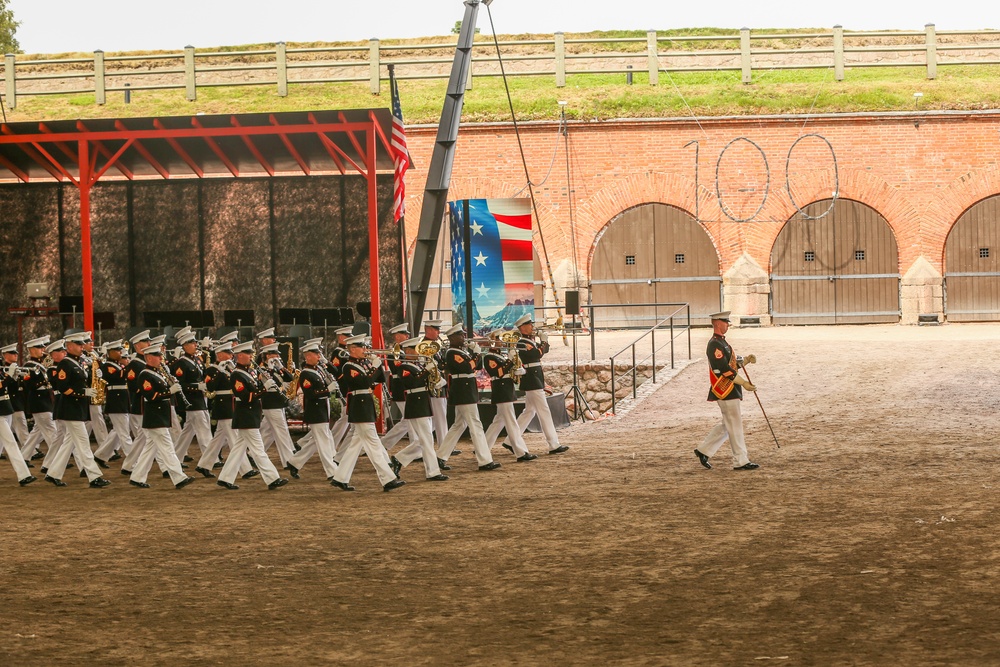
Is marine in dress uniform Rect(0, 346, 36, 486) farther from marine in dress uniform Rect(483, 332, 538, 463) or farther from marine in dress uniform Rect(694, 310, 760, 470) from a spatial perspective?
marine in dress uniform Rect(694, 310, 760, 470)

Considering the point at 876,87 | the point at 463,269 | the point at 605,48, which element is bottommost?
the point at 463,269

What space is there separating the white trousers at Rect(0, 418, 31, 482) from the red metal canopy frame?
4159 millimetres

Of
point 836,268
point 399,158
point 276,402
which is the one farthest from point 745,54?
point 276,402

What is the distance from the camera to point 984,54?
32.9m

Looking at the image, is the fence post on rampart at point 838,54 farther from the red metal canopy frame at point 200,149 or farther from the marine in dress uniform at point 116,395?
the marine in dress uniform at point 116,395

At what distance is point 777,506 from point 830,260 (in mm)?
19212

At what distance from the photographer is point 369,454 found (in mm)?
13453

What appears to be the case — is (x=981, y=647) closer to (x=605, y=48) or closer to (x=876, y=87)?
(x=876, y=87)

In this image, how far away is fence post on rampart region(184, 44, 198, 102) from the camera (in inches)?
1303

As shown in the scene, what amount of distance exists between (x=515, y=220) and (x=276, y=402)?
6.17m

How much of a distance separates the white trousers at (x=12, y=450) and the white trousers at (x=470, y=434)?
196 inches

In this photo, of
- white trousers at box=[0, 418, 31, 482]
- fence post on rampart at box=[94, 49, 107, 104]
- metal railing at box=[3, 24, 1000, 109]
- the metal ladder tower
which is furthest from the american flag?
fence post on rampart at box=[94, 49, 107, 104]

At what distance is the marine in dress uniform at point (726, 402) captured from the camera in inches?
550

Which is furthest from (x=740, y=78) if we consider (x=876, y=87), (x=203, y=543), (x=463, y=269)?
(x=203, y=543)
